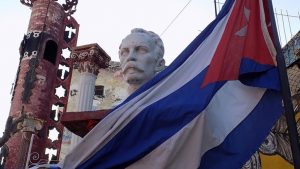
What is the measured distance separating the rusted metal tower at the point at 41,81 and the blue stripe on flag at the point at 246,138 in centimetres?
940

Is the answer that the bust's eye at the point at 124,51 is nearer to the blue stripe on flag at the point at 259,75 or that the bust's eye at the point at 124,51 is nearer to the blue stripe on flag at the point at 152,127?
the blue stripe on flag at the point at 152,127

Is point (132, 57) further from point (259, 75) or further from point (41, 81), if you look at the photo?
point (41, 81)

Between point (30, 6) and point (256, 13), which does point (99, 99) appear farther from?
point (256, 13)

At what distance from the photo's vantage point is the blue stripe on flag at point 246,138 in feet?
10.5

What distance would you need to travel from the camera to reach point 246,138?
3301 millimetres

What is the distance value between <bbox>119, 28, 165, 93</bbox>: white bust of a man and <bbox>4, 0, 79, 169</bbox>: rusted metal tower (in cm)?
827

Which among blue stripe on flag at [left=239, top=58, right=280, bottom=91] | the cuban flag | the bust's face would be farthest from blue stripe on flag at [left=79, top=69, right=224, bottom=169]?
the bust's face

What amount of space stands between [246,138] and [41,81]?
11242 millimetres

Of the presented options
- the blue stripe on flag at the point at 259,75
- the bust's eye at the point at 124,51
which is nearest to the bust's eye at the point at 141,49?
the bust's eye at the point at 124,51

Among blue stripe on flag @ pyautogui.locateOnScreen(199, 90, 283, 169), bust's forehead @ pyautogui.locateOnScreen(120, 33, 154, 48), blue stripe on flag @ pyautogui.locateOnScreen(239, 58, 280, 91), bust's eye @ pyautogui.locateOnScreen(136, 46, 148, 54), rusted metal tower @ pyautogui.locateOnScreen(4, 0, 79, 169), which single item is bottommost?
blue stripe on flag @ pyautogui.locateOnScreen(199, 90, 283, 169)

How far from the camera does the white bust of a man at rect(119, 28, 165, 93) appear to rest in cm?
429

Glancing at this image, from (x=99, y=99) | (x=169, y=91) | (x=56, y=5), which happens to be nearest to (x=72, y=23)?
(x=56, y=5)

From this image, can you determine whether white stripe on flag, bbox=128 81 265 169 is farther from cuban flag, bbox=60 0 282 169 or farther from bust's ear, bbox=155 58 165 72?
bust's ear, bbox=155 58 165 72

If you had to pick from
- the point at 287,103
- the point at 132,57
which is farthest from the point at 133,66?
the point at 287,103
